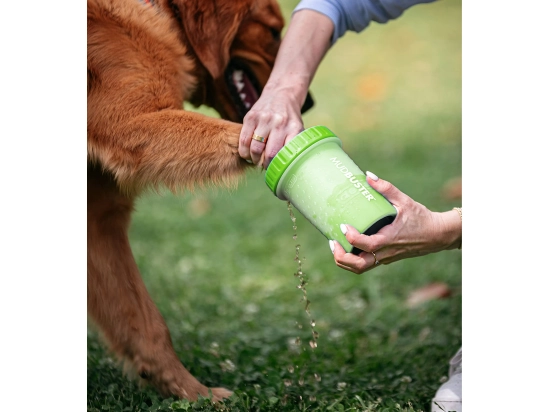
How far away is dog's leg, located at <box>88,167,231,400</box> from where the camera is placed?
2338 millimetres

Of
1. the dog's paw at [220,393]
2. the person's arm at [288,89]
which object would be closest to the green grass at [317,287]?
the dog's paw at [220,393]

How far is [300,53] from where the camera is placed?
2236 millimetres

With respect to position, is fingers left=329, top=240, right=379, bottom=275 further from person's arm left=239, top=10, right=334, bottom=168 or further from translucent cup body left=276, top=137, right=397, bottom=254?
person's arm left=239, top=10, right=334, bottom=168

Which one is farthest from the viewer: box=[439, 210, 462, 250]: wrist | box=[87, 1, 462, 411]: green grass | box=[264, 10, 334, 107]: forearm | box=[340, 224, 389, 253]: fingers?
box=[87, 1, 462, 411]: green grass

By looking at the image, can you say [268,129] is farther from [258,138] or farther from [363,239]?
[363,239]

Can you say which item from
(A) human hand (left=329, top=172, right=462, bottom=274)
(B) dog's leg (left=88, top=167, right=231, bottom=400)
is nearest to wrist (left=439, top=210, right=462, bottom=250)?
(A) human hand (left=329, top=172, right=462, bottom=274)

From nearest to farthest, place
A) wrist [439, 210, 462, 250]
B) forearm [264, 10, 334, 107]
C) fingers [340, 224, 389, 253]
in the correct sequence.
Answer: fingers [340, 224, 389, 253] → wrist [439, 210, 462, 250] → forearm [264, 10, 334, 107]

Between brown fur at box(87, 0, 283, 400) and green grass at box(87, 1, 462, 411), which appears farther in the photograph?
green grass at box(87, 1, 462, 411)

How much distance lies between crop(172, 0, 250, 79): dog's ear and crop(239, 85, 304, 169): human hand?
478mm

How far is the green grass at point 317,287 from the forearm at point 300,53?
292 mm

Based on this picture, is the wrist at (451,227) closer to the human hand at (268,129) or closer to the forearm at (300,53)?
the human hand at (268,129)

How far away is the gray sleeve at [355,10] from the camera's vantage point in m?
2.32
